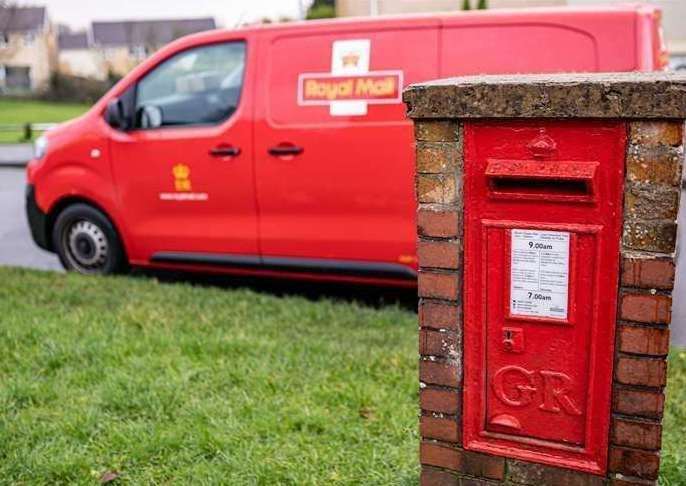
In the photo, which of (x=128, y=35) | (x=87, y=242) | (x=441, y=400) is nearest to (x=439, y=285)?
(x=441, y=400)

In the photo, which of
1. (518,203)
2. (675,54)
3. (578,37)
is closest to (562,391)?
(518,203)

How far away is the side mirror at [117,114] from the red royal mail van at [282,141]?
11mm

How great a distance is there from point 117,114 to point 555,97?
459cm

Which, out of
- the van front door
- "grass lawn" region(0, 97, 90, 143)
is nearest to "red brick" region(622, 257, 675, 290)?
the van front door

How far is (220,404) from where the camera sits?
352cm

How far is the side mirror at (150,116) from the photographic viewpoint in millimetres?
5930

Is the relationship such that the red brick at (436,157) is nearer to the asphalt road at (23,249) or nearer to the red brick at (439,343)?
the red brick at (439,343)

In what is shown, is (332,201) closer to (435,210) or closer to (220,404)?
(220,404)

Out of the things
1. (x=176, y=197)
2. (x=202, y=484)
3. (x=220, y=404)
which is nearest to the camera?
(x=202, y=484)

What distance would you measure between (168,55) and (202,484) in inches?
151

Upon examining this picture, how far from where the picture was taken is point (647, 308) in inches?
80.4

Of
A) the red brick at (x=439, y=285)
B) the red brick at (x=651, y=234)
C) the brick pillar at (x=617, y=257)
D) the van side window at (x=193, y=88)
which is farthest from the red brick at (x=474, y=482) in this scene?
the van side window at (x=193, y=88)

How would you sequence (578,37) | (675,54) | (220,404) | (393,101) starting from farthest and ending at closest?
1. (675,54)
2. (393,101)
3. (578,37)
4. (220,404)

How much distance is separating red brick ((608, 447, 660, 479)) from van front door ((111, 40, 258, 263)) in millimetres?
3778
